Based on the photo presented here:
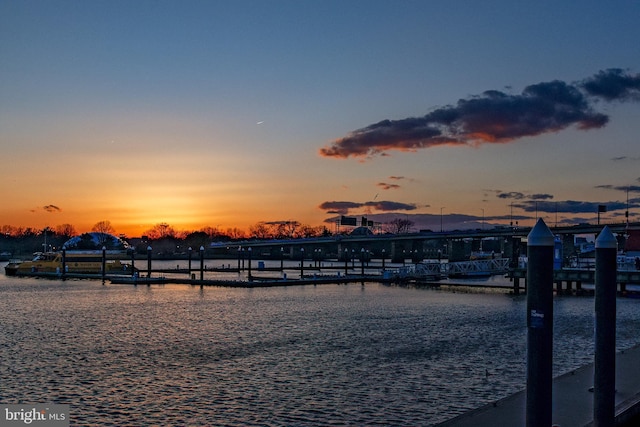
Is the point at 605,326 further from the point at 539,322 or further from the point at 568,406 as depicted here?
the point at 539,322

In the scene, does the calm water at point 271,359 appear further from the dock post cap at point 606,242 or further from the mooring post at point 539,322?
the mooring post at point 539,322

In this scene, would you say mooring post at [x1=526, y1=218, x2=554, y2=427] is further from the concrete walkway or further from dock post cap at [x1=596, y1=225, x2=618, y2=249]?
the concrete walkway

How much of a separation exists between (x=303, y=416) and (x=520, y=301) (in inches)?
2085

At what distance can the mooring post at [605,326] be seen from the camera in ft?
45.9

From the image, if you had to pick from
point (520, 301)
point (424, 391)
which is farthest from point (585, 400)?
point (520, 301)

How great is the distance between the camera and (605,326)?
14.4 meters

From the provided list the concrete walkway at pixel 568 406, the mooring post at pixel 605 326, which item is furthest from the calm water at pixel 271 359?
the mooring post at pixel 605 326

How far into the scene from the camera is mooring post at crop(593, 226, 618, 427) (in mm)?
13977

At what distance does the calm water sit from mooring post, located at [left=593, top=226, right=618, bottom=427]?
233 inches

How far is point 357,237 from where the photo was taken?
197 meters

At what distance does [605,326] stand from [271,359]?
58.9 feet

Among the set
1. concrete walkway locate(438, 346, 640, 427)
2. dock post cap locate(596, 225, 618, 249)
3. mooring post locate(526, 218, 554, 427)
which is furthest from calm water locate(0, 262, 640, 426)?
mooring post locate(526, 218, 554, 427)

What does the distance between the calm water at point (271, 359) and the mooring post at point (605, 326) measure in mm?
5925

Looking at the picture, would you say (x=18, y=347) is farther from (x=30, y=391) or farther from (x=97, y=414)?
(x=97, y=414)
